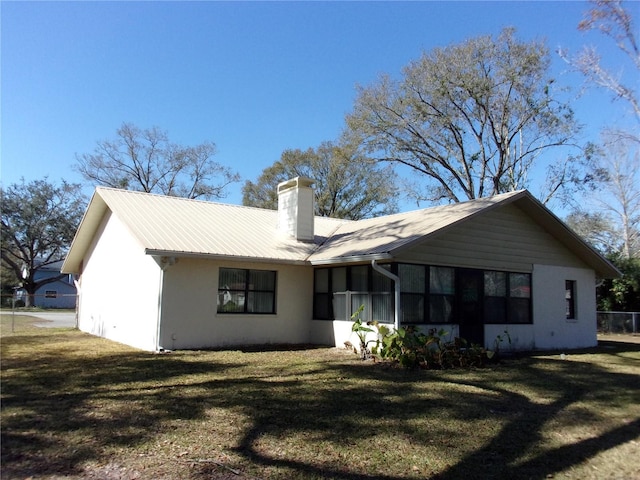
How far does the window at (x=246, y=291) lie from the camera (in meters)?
13.1

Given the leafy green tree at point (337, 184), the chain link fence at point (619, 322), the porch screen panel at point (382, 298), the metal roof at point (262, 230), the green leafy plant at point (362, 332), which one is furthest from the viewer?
the leafy green tree at point (337, 184)

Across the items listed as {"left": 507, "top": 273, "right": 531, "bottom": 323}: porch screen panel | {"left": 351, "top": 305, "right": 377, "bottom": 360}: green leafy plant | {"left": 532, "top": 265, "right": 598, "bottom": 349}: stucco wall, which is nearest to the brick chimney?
{"left": 351, "top": 305, "right": 377, "bottom": 360}: green leafy plant

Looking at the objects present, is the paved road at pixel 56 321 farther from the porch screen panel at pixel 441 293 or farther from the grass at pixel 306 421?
the porch screen panel at pixel 441 293

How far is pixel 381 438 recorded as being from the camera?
5.66 metres

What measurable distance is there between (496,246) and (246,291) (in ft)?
23.2

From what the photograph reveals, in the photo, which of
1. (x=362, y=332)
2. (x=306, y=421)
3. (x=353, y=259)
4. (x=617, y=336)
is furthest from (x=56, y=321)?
(x=617, y=336)

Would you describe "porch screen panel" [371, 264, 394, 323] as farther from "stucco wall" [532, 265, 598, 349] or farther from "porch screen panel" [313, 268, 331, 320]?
"stucco wall" [532, 265, 598, 349]

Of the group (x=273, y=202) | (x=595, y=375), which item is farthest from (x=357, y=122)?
(x=595, y=375)

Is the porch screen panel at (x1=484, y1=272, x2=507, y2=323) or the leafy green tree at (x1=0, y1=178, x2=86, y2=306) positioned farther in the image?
the leafy green tree at (x1=0, y1=178, x2=86, y2=306)

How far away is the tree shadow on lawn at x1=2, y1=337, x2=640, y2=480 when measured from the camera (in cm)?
491

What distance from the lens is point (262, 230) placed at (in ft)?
51.5

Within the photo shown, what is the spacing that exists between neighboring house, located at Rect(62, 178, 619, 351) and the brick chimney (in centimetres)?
4

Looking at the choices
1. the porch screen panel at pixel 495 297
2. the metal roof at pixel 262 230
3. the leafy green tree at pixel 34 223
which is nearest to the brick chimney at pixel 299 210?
the metal roof at pixel 262 230

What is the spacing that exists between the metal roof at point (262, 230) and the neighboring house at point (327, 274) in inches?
2.1
